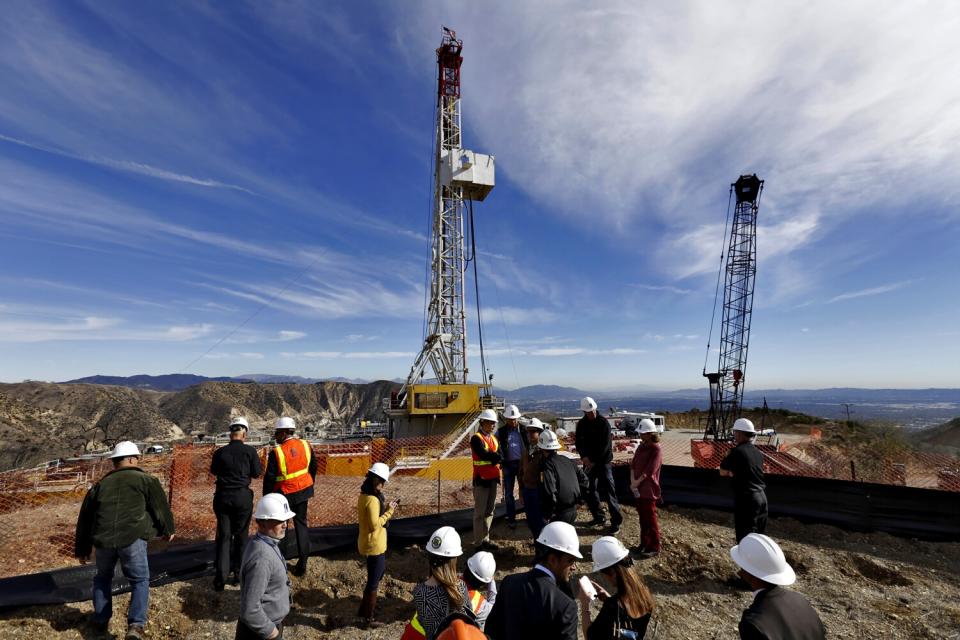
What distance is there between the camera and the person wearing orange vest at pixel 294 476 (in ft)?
16.2

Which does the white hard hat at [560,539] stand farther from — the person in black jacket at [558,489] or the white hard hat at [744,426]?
the white hard hat at [744,426]

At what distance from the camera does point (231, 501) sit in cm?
481

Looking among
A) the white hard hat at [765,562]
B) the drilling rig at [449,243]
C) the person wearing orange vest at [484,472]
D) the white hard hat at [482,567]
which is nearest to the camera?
the white hard hat at [765,562]

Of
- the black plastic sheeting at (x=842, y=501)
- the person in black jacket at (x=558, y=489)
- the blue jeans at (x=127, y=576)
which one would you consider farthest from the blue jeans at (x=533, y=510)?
the blue jeans at (x=127, y=576)

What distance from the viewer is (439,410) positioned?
1914cm

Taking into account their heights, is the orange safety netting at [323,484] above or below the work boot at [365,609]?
below

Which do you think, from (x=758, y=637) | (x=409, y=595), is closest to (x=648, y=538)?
(x=409, y=595)

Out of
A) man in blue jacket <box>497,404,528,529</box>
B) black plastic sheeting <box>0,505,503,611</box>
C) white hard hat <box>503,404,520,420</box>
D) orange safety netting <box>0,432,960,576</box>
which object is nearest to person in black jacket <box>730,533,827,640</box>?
man in blue jacket <box>497,404,528,529</box>

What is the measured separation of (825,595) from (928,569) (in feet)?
6.15

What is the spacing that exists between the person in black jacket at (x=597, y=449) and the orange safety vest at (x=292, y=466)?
11.5 ft

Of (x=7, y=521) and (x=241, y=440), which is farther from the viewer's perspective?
(x=7, y=521)

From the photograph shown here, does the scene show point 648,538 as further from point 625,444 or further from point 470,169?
point 470,169

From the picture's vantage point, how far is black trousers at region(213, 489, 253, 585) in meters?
4.79

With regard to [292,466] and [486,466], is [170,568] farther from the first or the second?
[486,466]
